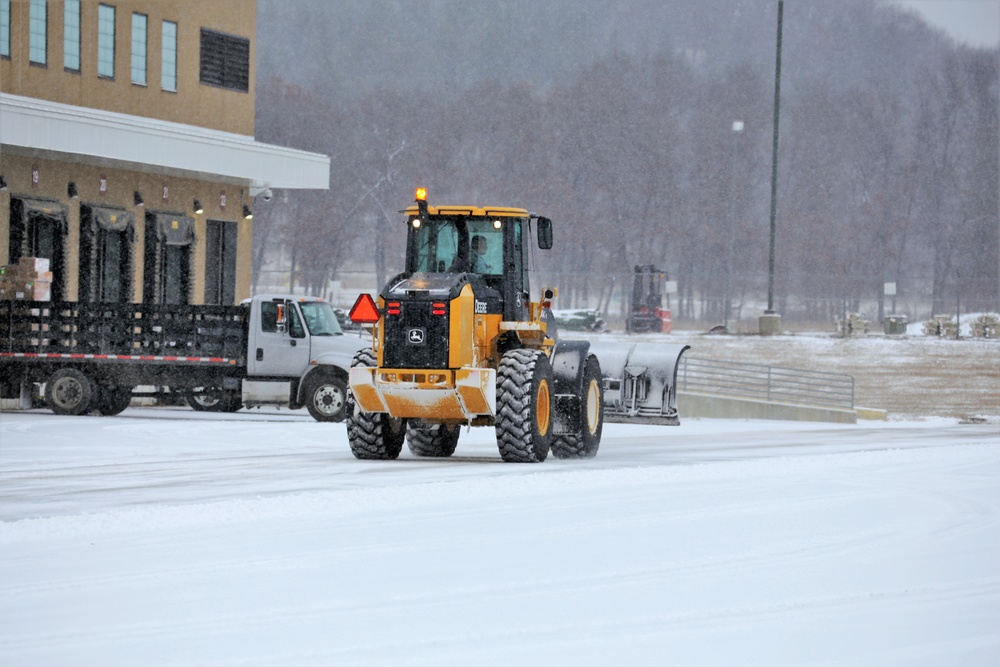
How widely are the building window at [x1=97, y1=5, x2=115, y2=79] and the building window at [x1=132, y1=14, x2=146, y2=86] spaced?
27.2 inches

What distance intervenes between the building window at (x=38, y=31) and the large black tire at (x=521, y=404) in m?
17.2

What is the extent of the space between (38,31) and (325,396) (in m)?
11.0

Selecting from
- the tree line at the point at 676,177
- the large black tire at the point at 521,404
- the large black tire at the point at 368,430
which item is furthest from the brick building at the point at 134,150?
the tree line at the point at 676,177

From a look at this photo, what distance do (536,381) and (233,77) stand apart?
21425 millimetres

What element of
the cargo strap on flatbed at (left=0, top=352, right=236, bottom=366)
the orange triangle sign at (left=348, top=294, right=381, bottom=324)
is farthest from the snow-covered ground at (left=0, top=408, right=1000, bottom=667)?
the cargo strap on flatbed at (left=0, top=352, right=236, bottom=366)

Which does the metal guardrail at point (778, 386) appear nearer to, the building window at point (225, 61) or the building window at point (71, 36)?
the building window at point (225, 61)

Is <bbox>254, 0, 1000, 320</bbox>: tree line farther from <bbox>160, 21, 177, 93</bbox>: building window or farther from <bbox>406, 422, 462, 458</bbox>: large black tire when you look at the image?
<bbox>406, 422, 462, 458</bbox>: large black tire

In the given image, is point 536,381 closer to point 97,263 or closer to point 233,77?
point 97,263

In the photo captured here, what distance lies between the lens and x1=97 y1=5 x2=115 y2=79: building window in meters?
32.1

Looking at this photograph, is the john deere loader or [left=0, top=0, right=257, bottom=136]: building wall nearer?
the john deere loader

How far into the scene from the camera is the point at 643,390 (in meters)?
23.3

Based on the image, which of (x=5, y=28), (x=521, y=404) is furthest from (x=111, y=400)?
(x=521, y=404)

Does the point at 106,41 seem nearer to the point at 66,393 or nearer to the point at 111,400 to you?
the point at 111,400

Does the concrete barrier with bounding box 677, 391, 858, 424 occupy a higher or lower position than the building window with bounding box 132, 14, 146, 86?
lower
